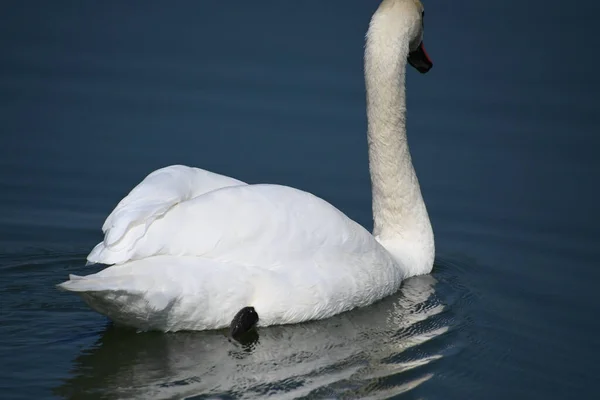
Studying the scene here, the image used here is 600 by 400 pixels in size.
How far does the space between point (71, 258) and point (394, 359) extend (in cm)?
301

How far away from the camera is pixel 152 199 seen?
298 inches

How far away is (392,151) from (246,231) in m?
2.28

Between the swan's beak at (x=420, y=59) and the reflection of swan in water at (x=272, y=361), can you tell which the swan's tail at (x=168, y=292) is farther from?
the swan's beak at (x=420, y=59)

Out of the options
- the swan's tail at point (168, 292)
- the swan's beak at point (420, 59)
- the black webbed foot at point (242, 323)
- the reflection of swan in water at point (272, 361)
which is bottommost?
the reflection of swan in water at point (272, 361)

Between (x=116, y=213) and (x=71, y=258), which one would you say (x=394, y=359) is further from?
(x=71, y=258)

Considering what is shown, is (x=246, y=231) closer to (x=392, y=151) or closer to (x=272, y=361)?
(x=272, y=361)

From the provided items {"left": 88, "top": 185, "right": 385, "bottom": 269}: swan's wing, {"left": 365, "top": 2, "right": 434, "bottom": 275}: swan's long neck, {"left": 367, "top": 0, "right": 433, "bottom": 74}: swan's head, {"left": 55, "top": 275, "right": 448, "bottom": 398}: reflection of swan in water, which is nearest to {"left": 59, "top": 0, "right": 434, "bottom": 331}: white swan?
{"left": 88, "top": 185, "right": 385, "bottom": 269}: swan's wing

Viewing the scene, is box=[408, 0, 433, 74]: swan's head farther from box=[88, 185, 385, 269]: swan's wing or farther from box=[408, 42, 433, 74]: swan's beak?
box=[88, 185, 385, 269]: swan's wing

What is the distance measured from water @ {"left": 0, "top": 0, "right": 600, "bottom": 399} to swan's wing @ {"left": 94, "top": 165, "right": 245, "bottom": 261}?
72cm

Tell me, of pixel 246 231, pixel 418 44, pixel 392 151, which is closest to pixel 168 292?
pixel 246 231

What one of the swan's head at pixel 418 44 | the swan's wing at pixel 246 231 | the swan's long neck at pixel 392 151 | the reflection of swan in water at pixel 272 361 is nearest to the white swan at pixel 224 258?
the swan's wing at pixel 246 231

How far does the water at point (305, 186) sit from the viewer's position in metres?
7.02

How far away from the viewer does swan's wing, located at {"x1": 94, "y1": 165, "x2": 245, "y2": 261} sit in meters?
7.19

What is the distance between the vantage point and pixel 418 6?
9336 mm
